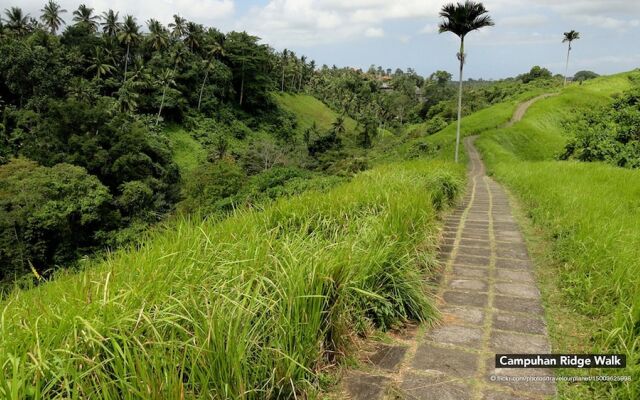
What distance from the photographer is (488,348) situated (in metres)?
2.55

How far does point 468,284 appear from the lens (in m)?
3.63

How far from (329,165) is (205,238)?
1604 inches

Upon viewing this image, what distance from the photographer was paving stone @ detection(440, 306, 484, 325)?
9.64ft

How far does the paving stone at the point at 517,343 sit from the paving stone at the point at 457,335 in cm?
9

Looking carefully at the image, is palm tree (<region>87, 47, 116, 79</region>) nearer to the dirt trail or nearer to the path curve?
the path curve

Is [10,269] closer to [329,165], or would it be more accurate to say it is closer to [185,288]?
[185,288]

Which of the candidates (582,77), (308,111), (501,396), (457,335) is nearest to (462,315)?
(457,335)

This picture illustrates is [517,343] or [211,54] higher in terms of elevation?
[211,54]

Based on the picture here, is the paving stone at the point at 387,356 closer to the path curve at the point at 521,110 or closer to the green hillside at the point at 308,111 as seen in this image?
→ the path curve at the point at 521,110

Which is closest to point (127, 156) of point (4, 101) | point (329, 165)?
point (4, 101)

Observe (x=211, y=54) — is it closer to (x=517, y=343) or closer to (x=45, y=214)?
(x=45, y=214)

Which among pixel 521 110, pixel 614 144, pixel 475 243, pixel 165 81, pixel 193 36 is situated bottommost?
pixel 475 243

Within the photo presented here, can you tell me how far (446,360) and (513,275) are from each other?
5.70 ft

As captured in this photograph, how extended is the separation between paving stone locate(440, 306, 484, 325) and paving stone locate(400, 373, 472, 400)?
0.74 meters
